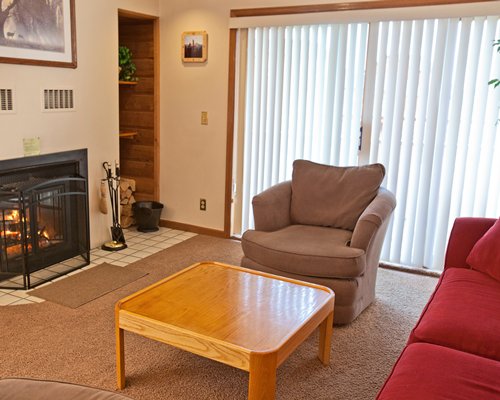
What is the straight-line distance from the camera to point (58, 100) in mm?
3779

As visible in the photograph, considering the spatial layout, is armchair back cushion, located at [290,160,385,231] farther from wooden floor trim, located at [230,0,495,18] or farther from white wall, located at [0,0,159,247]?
white wall, located at [0,0,159,247]

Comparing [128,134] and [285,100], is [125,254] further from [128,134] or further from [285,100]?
[285,100]

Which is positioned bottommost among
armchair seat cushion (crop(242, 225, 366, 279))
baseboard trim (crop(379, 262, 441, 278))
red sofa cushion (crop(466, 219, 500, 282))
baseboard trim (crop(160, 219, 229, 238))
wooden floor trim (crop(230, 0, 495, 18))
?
baseboard trim (crop(379, 262, 441, 278))

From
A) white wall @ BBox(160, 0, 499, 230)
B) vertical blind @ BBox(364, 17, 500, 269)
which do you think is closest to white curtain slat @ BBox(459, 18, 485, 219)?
vertical blind @ BBox(364, 17, 500, 269)

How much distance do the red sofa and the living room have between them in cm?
55

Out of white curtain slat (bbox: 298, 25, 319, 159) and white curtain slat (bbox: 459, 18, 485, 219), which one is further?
white curtain slat (bbox: 298, 25, 319, 159)

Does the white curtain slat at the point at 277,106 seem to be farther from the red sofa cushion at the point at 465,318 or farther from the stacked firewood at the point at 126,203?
the red sofa cushion at the point at 465,318

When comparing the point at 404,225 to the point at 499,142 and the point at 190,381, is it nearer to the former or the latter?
the point at 499,142

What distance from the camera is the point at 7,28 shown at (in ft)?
10.7

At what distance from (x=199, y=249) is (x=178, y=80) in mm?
1624

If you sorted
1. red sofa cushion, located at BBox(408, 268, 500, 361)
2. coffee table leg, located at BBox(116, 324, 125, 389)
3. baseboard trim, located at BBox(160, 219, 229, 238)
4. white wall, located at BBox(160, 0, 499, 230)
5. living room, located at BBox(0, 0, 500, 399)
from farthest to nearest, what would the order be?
baseboard trim, located at BBox(160, 219, 229, 238) < white wall, located at BBox(160, 0, 499, 230) < living room, located at BBox(0, 0, 500, 399) < coffee table leg, located at BBox(116, 324, 125, 389) < red sofa cushion, located at BBox(408, 268, 500, 361)

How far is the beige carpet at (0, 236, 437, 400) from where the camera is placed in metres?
2.39

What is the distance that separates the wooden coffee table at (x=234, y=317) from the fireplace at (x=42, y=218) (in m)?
1.38

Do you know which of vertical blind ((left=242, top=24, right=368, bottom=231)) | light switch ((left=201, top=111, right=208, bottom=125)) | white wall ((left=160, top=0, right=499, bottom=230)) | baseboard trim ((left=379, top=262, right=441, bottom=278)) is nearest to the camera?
baseboard trim ((left=379, top=262, right=441, bottom=278))
